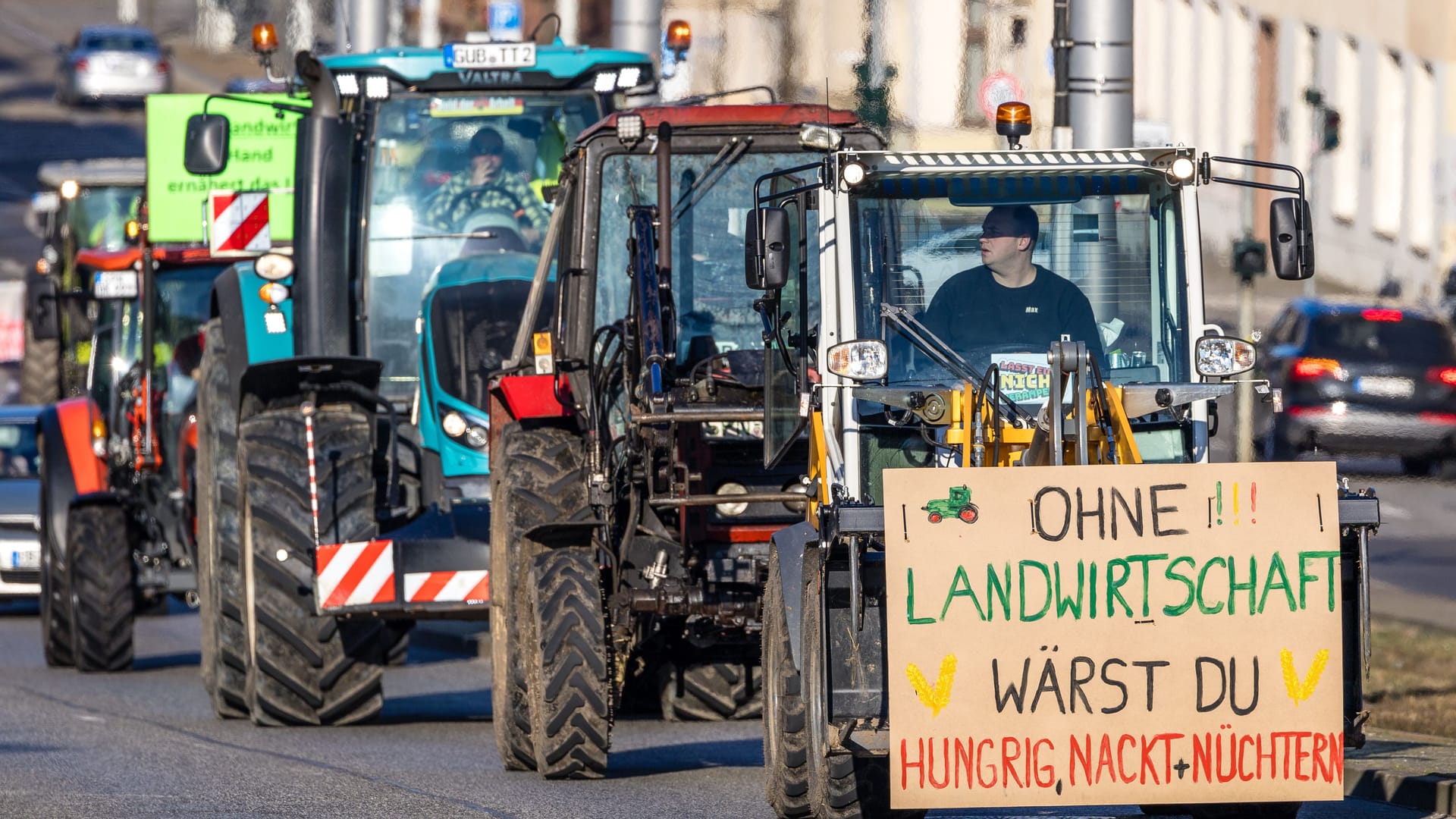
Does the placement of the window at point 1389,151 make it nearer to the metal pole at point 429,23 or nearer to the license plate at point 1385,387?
the metal pole at point 429,23

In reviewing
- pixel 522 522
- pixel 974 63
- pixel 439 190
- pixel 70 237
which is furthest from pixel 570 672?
pixel 70 237

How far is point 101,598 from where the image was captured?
16000 millimetres

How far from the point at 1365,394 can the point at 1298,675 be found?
18.2m

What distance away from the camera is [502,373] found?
1225cm

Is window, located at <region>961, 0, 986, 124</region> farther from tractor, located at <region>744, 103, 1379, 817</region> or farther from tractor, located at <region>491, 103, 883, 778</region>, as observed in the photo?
tractor, located at <region>744, 103, 1379, 817</region>

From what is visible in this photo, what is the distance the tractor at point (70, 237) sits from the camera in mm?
24875

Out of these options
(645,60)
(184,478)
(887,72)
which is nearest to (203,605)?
(184,478)

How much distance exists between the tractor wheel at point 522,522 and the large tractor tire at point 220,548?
2195mm

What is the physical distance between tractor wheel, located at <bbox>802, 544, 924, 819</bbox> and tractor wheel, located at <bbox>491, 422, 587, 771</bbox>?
265cm

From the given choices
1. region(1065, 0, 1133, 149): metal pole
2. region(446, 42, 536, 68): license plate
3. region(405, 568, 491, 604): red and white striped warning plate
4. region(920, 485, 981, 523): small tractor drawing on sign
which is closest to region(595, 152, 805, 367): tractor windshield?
region(405, 568, 491, 604): red and white striped warning plate

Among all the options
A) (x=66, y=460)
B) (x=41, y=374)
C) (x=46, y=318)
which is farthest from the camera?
(x=41, y=374)

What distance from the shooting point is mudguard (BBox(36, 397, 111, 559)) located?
16.9 m

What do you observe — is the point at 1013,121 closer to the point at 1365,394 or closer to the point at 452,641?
the point at 452,641

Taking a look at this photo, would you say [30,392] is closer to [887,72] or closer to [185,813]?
[887,72]
